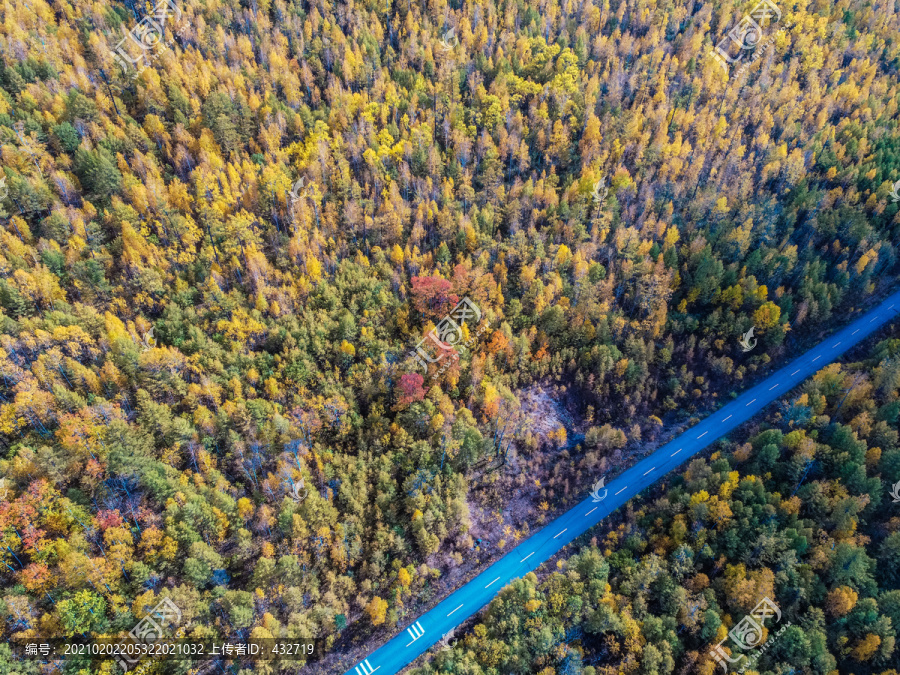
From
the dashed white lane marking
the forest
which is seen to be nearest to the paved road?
the dashed white lane marking

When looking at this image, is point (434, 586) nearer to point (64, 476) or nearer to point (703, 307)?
point (64, 476)

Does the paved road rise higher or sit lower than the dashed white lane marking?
higher

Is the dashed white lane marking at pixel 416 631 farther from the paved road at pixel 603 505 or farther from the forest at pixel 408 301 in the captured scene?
the forest at pixel 408 301

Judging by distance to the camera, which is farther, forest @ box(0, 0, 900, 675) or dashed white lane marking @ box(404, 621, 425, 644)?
dashed white lane marking @ box(404, 621, 425, 644)

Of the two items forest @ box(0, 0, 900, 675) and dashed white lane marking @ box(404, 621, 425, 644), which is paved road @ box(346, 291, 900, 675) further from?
forest @ box(0, 0, 900, 675)

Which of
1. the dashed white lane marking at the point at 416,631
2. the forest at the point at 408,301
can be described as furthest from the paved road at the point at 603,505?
the forest at the point at 408,301

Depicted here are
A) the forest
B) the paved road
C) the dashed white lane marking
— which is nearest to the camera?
the forest

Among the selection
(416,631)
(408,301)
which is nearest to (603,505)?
(416,631)
